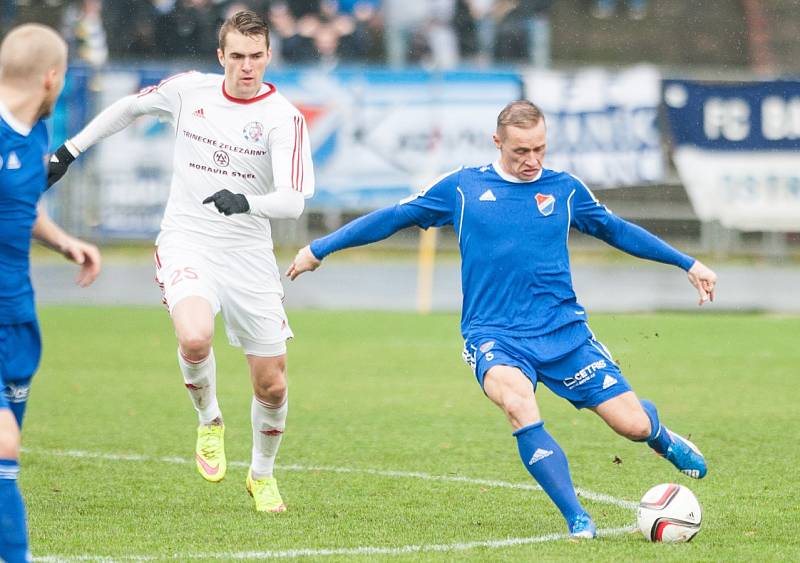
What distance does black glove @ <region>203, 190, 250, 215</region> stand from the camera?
648 centimetres

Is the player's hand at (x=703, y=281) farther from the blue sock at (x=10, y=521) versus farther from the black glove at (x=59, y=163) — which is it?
the blue sock at (x=10, y=521)

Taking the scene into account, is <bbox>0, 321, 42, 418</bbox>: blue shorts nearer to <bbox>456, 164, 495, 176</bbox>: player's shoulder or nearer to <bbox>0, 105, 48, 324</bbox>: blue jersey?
<bbox>0, 105, 48, 324</bbox>: blue jersey

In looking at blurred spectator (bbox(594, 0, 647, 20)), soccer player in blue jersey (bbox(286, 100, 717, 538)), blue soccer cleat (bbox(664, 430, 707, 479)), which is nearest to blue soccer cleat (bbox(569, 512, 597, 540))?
soccer player in blue jersey (bbox(286, 100, 717, 538))

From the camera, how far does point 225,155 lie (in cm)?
738

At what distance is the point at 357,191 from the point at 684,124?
5.32 meters

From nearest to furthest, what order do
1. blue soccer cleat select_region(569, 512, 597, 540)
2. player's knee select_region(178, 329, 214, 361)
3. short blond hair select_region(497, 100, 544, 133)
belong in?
blue soccer cleat select_region(569, 512, 597, 540) < short blond hair select_region(497, 100, 544, 133) < player's knee select_region(178, 329, 214, 361)

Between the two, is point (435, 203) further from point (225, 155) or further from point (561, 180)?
point (225, 155)

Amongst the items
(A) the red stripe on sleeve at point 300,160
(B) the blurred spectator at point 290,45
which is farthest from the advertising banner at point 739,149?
(A) the red stripe on sleeve at point 300,160

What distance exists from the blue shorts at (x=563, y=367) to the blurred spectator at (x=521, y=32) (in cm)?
1896

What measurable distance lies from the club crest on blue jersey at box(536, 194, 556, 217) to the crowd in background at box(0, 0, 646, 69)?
709 inches

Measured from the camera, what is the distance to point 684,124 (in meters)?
22.4

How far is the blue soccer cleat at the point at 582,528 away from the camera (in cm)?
629

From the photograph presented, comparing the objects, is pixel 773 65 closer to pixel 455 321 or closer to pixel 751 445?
pixel 455 321

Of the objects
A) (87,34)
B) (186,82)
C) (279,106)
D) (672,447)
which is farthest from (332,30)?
(672,447)
